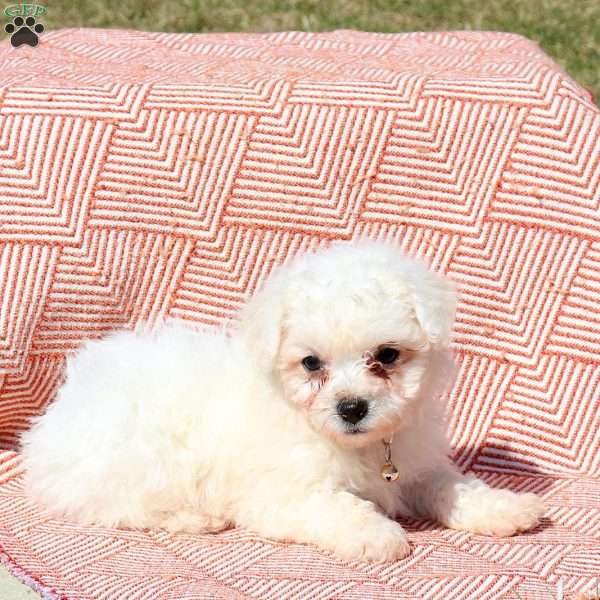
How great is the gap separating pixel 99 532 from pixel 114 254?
115 centimetres

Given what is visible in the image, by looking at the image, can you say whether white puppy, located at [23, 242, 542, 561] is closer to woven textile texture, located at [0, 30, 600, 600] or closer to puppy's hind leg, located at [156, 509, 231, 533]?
puppy's hind leg, located at [156, 509, 231, 533]

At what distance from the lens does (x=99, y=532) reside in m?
3.44

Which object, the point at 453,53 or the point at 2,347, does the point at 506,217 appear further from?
the point at 2,347

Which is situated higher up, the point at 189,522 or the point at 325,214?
the point at 325,214

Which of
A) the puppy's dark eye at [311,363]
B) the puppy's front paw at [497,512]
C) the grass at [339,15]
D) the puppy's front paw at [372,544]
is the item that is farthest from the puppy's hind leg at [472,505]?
the grass at [339,15]

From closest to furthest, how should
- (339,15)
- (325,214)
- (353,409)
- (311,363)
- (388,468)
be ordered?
(353,409) → (311,363) → (388,468) → (325,214) → (339,15)

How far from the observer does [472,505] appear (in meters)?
3.45

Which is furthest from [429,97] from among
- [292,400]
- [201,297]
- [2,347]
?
[2,347]

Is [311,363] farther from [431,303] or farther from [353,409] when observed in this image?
[431,303]

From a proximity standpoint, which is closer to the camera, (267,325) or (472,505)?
(267,325)

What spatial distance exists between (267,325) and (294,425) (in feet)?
1.12

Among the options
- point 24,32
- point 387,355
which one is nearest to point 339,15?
point 24,32

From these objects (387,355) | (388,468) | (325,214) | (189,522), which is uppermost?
(325,214)

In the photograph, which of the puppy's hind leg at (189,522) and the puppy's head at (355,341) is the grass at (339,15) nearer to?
the puppy's head at (355,341)
